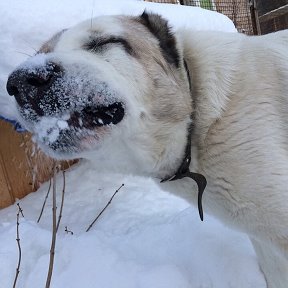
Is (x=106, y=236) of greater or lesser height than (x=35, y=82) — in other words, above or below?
below

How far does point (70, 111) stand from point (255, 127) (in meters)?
0.76

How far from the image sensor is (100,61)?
5.41 ft

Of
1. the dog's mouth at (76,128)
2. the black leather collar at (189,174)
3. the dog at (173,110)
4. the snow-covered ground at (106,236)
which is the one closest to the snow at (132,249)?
the snow-covered ground at (106,236)

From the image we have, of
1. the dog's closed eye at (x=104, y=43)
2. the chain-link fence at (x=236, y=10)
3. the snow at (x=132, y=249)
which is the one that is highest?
the dog's closed eye at (x=104, y=43)

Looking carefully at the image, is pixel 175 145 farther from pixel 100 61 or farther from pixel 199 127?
pixel 100 61

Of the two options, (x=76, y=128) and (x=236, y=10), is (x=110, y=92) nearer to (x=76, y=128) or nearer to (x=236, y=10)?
(x=76, y=128)

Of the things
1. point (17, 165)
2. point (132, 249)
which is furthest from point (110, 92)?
point (17, 165)

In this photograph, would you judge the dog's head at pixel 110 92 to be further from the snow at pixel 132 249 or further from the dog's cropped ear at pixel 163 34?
the snow at pixel 132 249

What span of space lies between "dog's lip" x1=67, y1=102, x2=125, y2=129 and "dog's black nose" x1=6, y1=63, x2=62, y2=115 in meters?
0.13

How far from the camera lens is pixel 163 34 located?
1.96 m

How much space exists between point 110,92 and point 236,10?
23.3 feet

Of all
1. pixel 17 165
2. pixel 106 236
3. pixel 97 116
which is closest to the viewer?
pixel 97 116

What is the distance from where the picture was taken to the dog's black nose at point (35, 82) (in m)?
1.46

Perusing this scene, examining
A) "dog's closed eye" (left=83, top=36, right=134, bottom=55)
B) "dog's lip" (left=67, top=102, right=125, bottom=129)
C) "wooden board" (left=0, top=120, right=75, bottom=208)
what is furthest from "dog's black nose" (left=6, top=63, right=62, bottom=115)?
"wooden board" (left=0, top=120, right=75, bottom=208)
